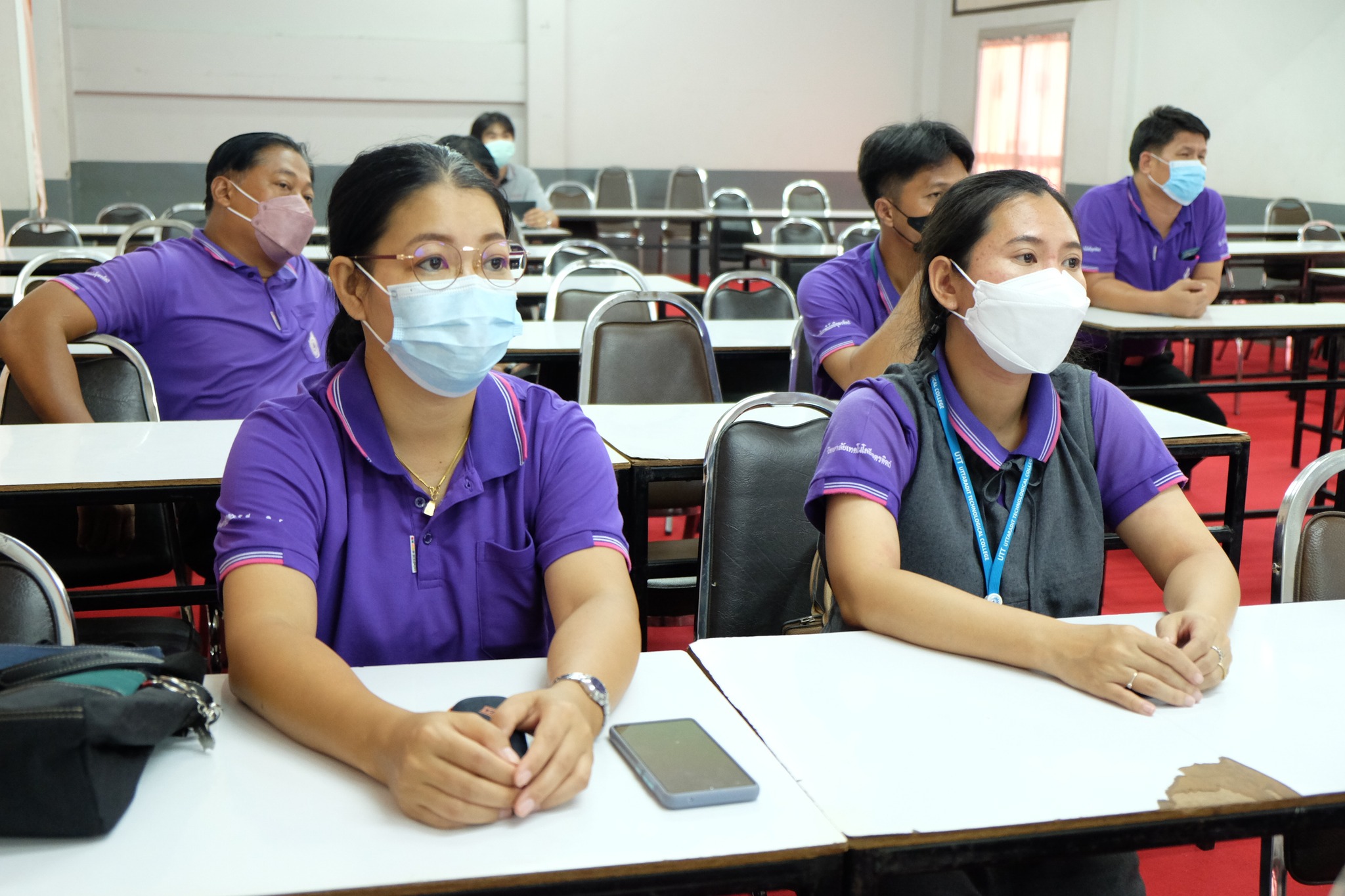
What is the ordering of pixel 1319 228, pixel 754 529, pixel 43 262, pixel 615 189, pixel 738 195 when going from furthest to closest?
pixel 615 189 < pixel 738 195 < pixel 1319 228 < pixel 43 262 < pixel 754 529

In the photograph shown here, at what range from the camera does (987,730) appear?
1.20 m

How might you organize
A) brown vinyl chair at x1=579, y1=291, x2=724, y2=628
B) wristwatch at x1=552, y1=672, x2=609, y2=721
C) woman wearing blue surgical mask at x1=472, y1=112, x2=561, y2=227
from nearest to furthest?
1. wristwatch at x1=552, y1=672, x2=609, y2=721
2. brown vinyl chair at x1=579, y1=291, x2=724, y2=628
3. woman wearing blue surgical mask at x1=472, y1=112, x2=561, y2=227

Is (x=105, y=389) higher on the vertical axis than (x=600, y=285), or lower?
lower

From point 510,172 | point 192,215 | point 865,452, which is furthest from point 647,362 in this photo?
point 192,215

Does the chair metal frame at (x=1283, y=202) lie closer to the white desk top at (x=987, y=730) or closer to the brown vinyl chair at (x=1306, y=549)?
the brown vinyl chair at (x=1306, y=549)

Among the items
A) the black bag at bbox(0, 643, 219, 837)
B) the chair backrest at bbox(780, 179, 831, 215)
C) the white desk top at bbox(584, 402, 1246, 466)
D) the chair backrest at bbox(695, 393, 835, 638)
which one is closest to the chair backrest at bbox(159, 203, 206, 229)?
the chair backrest at bbox(780, 179, 831, 215)

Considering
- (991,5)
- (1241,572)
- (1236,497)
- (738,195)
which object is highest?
(991,5)

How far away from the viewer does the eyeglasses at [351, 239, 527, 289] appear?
4.75ft

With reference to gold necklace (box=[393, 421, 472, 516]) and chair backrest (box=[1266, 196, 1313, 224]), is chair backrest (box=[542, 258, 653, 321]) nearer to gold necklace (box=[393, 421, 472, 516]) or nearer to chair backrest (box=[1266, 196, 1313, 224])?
gold necklace (box=[393, 421, 472, 516])

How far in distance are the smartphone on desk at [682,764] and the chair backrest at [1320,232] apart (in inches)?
290

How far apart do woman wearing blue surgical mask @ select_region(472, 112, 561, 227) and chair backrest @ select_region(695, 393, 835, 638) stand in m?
4.86

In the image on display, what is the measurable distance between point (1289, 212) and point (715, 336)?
20.0 feet

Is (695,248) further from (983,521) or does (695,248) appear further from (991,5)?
(983,521)

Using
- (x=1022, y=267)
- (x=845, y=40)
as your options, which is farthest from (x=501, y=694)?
(x=845, y=40)
